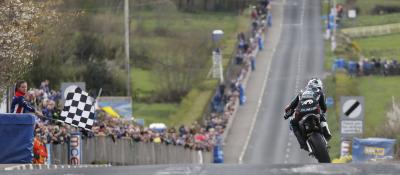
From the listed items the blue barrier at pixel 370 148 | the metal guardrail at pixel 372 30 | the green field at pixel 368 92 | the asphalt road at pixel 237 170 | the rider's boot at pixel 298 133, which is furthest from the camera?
the metal guardrail at pixel 372 30

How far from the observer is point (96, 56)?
85.8 m

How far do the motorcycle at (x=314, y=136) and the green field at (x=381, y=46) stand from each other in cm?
4294

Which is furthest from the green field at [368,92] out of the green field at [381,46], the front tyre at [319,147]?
the front tyre at [319,147]

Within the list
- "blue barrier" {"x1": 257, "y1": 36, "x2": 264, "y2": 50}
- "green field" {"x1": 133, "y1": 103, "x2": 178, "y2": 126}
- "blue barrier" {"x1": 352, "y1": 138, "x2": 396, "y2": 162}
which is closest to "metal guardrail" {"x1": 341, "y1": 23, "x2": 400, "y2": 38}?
"blue barrier" {"x1": 257, "y1": 36, "x2": 264, "y2": 50}

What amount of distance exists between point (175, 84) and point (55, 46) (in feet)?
62.8

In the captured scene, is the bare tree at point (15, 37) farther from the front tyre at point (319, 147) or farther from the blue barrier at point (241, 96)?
the blue barrier at point (241, 96)

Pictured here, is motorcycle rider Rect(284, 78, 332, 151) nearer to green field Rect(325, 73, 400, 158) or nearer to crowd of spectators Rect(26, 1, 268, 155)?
crowd of spectators Rect(26, 1, 268, 155)

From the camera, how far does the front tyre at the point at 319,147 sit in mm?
21172

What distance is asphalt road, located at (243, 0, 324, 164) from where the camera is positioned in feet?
195

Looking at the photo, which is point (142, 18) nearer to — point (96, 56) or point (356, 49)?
point (96, 56)

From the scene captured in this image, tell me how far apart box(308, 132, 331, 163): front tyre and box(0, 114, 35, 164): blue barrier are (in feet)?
17.3

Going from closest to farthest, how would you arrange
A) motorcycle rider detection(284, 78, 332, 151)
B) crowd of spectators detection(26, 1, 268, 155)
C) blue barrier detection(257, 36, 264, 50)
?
1. motorcycle rider detection(284, 78, 332, 151)
2. crowd of spectators detection(26, 1, 268, 155)
3. blue barrier detection(257, 36, 264, 50)

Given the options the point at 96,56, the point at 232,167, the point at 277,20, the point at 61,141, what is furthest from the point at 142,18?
the point at 232,167

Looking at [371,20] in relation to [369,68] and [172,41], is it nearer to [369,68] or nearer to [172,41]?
[369,68]
